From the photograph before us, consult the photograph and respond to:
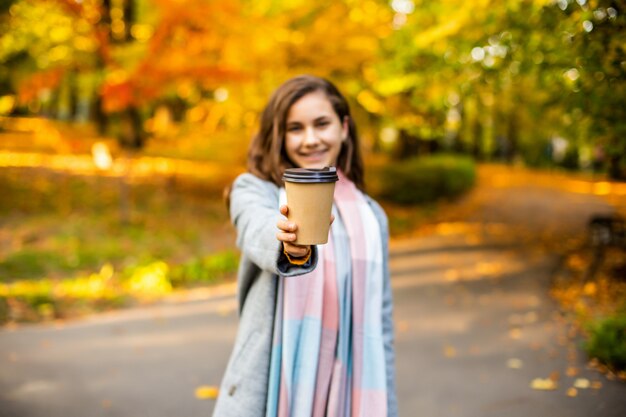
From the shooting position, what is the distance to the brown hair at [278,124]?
6.88 ft

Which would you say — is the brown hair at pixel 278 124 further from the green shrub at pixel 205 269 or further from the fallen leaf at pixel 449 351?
the green shrub at pixel 205 269

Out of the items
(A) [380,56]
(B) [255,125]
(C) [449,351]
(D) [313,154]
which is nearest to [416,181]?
(B) [255,125]

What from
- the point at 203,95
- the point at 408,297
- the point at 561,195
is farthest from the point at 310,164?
the point at 561,195

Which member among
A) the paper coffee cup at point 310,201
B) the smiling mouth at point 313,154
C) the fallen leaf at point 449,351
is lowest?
the fallen leaf at point 449,351

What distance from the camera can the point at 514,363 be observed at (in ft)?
15.4

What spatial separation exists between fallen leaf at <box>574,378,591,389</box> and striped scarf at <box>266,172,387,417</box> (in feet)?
8.69

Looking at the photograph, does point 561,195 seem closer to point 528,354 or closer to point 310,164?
point 528,354

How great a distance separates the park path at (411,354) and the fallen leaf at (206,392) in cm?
6

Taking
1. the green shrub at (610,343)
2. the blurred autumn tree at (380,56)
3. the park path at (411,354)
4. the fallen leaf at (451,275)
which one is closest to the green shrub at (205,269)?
the park path at (411,354)

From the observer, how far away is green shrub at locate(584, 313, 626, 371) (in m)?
4.22

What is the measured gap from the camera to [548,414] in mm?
3703

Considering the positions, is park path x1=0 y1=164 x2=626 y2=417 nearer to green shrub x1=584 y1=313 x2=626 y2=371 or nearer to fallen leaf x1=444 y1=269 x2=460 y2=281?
fallen leaf x1=444 y1=269 x2=460 y2=281

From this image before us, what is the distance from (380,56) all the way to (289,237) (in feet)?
22.8

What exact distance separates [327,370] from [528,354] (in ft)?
11.4
